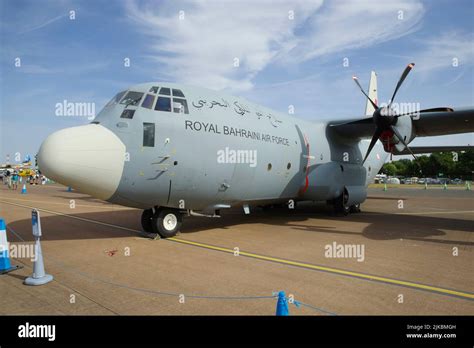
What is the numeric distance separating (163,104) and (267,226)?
19.4 ft

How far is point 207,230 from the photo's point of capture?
1085 cm

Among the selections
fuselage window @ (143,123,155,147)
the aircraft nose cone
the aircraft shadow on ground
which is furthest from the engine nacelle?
the aircraft nose cone

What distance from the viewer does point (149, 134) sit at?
7.91 meters

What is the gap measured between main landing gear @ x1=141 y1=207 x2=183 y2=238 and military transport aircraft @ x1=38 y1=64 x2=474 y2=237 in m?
0.03

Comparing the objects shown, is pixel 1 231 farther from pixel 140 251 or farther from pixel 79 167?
pixel 140 251

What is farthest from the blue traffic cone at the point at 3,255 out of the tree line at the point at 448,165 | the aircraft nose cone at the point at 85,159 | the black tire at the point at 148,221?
the tree line at the point at 448,165

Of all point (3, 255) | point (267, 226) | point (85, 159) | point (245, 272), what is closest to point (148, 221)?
point (85, 159)

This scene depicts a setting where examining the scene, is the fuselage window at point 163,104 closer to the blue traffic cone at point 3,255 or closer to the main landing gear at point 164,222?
the main landing gear at point 164,222

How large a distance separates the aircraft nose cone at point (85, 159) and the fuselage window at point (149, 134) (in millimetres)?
578

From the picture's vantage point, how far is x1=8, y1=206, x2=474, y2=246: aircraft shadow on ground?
9938 mm

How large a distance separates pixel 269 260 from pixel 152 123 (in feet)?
14.2

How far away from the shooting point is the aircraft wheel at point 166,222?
30.2ft

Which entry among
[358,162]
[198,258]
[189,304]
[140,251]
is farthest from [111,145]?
[358,162]
